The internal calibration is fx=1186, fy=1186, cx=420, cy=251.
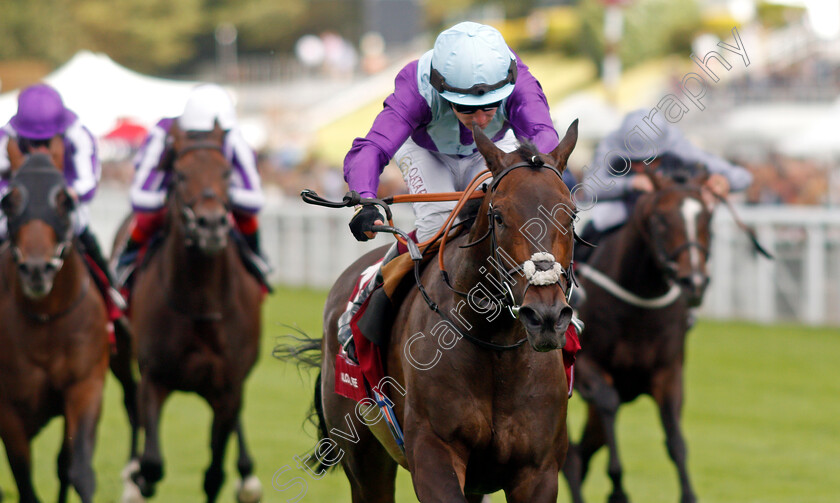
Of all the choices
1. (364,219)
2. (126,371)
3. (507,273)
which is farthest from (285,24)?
(507,273)

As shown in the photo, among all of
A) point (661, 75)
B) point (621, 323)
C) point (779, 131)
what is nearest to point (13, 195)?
point (621, 323)

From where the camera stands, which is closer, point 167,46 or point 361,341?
point 361,341

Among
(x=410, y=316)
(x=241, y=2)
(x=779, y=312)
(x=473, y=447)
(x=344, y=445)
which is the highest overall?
(x=241, y=2)

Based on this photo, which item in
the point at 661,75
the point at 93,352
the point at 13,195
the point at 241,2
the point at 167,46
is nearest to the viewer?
the point at 13,195

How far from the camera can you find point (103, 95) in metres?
19.8

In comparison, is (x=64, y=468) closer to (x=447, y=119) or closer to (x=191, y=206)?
(x=191, y=206)

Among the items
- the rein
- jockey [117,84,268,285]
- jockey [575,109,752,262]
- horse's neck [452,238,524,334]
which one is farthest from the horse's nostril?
jockey [575,109,752,262]

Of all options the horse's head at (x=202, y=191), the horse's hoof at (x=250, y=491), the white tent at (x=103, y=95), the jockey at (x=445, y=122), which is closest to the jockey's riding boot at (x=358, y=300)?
the jockey at (x=445, y=122)

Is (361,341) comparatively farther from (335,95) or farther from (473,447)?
(335,95)

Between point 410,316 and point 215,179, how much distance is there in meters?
2.50

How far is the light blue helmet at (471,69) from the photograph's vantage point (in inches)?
159

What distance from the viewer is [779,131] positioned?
20516 millimetres

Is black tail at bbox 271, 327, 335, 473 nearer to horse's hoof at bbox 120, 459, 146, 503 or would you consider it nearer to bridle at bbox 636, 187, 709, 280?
horse's hoof at bbox 120, 459, 146, 503

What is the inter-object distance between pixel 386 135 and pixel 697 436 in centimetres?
529
